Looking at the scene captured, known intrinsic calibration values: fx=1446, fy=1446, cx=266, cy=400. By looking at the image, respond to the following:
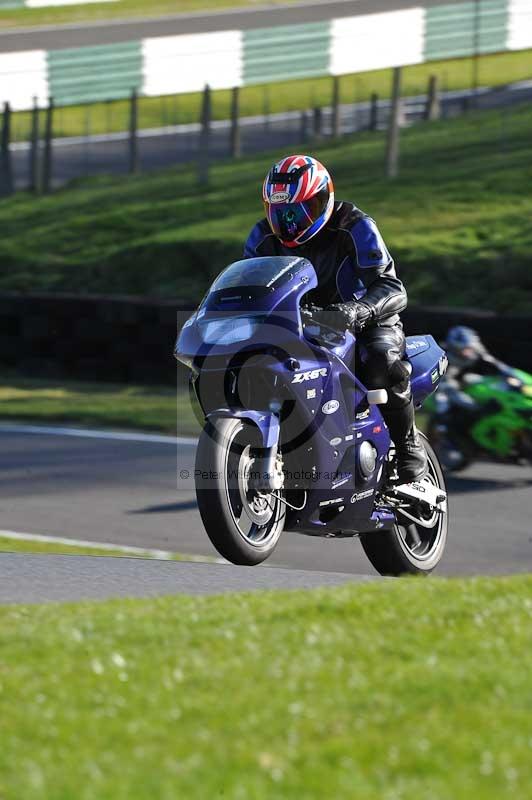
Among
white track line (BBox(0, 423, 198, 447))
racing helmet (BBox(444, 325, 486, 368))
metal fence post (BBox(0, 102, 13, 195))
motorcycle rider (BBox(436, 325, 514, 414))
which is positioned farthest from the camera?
metal fence post (BBox(0, 102, 13, 195))

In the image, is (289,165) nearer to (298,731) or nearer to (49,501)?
(298,731)

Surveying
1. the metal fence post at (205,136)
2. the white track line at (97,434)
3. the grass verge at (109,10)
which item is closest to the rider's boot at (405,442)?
the white track line at (97,434)

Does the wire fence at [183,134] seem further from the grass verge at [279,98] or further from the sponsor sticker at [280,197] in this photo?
the sponsor sticker at [280,197]

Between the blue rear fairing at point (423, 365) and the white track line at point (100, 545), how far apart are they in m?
2.74

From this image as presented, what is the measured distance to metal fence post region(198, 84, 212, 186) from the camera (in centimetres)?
2094

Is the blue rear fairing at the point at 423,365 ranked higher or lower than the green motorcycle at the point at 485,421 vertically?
higher

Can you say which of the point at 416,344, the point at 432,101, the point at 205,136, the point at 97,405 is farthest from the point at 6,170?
the point at 416,344

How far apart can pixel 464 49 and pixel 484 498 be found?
43.7 ft

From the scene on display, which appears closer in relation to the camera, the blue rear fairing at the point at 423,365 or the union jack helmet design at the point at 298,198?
the union jack helmet design at the point at 298,198

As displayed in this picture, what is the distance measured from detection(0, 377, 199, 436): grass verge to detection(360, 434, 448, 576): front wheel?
6935 millimetres

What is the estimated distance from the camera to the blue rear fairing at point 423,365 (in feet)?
22.6

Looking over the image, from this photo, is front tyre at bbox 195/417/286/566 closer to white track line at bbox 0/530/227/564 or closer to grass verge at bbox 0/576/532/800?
grass verge at bbox 0/576/532/800

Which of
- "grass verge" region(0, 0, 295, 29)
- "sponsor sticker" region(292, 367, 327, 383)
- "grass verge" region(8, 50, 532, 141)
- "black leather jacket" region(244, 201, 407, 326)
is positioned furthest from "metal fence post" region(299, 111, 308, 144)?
"sponsor sticker" region(292, 367, 327, 383)

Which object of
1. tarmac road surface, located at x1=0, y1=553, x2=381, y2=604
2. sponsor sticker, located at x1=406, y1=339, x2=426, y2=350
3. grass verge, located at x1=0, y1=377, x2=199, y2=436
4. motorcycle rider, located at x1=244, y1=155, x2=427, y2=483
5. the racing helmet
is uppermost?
motorcycle rider, located at x1=244, y1=155, x2=427, y2=483
